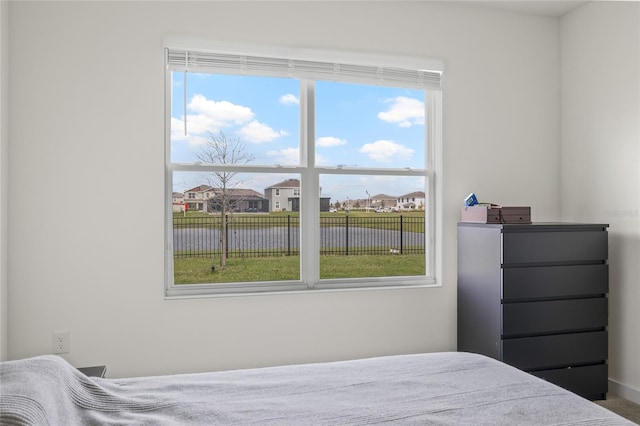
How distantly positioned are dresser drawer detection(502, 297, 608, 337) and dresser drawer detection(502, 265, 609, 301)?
5 cm

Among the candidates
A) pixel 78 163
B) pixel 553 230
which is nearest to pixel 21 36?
pixel 78 163

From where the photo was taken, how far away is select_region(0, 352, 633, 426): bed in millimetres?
1358

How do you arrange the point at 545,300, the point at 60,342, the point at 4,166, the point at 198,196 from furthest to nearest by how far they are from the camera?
the point at 198,196, the point at 545,300, the point at 60,342, the point at 4,166

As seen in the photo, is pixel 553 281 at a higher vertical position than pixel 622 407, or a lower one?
higher

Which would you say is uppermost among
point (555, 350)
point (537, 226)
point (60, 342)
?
point (537, 226)

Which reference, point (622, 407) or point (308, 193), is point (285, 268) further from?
point (622, 407)

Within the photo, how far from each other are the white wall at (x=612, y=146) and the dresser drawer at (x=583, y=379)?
7.3 inches

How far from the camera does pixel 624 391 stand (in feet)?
10.1

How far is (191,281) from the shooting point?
3016 mm

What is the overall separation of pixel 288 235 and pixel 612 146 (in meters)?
2.22

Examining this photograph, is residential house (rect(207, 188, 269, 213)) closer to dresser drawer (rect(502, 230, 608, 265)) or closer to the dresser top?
the dresser top

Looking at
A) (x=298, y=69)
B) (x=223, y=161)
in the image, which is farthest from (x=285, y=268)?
(x=298, y=69)

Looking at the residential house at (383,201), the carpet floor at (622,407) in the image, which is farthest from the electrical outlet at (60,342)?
the carpet floor at (622,407)

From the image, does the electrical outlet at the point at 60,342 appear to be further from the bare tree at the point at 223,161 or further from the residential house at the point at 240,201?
the residential house at the point at 240,201
